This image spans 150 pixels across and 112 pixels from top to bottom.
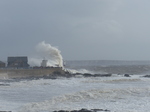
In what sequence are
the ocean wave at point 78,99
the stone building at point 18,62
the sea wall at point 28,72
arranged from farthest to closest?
the stone building at point 18,62, the sea wall at point 28,72, the ocean wave at point 78,99

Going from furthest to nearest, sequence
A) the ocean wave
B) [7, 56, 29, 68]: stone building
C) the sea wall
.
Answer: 1. [7, 56, 29, 68]: stone building
2. the sea wall
3. the ocean wave

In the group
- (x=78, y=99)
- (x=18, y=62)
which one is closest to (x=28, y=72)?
(x=18, y=62)

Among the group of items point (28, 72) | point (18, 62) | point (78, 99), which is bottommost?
point (78, 99)

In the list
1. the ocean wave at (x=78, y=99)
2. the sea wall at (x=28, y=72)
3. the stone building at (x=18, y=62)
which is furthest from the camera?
the stone building at (x=18, y=62)

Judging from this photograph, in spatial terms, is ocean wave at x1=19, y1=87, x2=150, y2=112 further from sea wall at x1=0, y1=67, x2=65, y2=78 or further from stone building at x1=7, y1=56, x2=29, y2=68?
stone building at x1=7, y1=56, x2=29, y2=68

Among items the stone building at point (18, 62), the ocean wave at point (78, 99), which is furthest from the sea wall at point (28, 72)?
the ocean wave at point (78, 99)

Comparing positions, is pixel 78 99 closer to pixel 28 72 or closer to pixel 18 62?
pixel 28 72

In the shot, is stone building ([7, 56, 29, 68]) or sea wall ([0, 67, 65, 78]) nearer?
sea wall ([0, 67, 65, 78])

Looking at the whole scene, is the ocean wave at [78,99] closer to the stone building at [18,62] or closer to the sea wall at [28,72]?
the sea wall at [28,72]

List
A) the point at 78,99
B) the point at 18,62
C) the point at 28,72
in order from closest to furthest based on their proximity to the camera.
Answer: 1. the point at 78,99
2. the point at 28,72
3. the point at 18,62

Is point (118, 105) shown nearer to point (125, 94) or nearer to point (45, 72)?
point (125, 94)

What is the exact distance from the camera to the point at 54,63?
71.6m

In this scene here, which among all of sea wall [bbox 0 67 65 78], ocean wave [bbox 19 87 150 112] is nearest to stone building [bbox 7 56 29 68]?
sea wall [bbox 0 67 65 78]

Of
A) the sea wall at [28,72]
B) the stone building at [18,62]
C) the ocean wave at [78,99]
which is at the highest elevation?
the stone building at [18,62]
